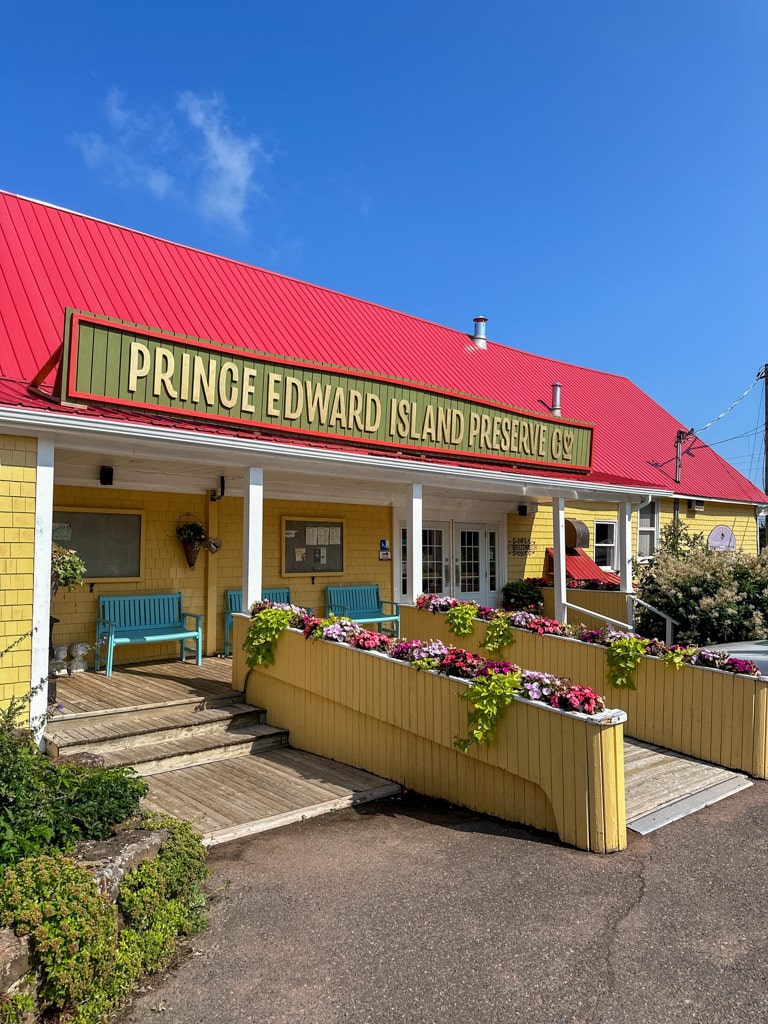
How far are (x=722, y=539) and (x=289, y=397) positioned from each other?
14.4 metres

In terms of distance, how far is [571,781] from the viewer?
5.36 metres

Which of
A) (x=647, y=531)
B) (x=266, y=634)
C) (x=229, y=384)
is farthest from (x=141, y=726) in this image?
(x=647, y=531)

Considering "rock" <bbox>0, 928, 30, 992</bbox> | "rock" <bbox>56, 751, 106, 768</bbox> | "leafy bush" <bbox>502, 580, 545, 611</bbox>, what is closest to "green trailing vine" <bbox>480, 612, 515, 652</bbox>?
"rock" <bbox>56, 751, 106, 768</bbox>

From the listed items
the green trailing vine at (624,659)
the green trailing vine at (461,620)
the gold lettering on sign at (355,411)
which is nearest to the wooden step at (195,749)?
the green trailing vine at (461,620)

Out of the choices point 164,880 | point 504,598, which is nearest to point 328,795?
point 164,880

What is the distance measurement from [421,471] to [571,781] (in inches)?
216

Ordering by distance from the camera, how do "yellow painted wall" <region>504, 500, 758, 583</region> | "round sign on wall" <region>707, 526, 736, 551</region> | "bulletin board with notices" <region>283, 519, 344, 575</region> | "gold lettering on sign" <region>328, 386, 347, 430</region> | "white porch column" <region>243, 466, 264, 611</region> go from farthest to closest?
"round sign on wall" <region>707, 526, 736, 551</region>, "yellow painted wall" <region>504, 500, 758, 583</region>, "bulletin board with notices" <region>283, 519, 344, 575</region>, "gold lettering on sign" <region>328, 386, 347, 430</region>, "white porch column" <region>243, 466, 264, 611</region>

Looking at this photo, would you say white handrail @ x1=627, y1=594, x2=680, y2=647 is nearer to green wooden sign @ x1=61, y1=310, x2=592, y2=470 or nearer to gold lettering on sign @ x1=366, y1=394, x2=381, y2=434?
green wooden sign @ x1=61, y1=310, x2=592, y2=470

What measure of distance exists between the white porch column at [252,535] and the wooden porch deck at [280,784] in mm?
1185

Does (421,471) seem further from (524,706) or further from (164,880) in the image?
(164,880)

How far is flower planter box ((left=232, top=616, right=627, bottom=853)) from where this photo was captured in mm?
5285

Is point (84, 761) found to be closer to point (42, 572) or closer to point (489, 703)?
point (42, 572)

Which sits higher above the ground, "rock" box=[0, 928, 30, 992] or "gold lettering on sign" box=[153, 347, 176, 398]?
"gold lettering on sign" box=[153, 347, 176, 398]

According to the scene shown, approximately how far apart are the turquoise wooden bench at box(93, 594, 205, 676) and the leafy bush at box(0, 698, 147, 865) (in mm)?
4424
